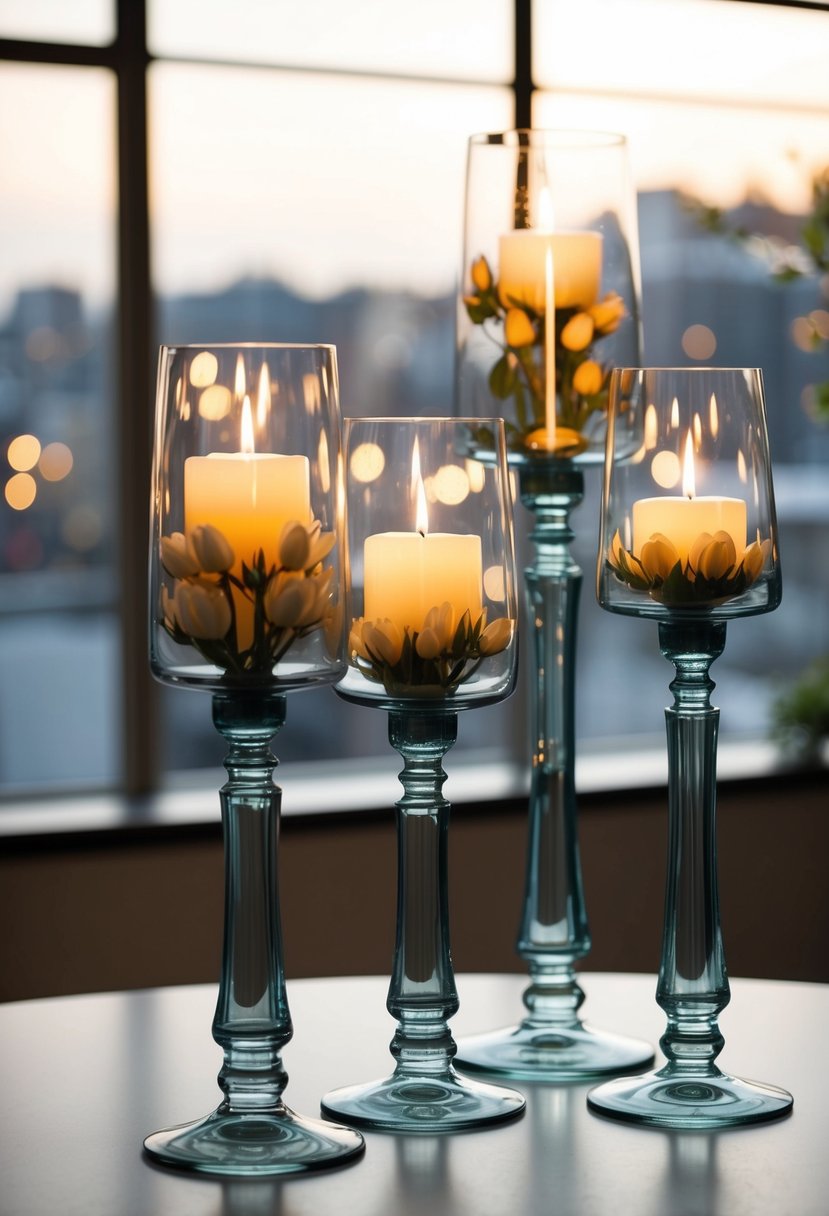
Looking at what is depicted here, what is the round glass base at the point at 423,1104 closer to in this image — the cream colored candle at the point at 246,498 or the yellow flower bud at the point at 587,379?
the cream colored candle at the point at 246,498

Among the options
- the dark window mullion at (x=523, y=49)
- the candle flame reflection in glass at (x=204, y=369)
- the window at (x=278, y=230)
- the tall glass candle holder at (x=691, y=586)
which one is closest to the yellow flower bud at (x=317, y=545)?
the candle flame reflection in glass at (x=204, y=369)

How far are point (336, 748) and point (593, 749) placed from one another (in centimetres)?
57

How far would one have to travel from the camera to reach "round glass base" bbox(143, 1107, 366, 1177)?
3.27 feet

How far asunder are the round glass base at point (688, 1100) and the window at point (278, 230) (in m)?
2.08

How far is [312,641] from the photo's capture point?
3.31ft

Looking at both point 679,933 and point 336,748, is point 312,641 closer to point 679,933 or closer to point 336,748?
point 679,933

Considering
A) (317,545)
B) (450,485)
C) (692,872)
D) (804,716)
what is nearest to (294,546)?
(317,545)

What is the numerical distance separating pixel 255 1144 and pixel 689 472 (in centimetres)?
49

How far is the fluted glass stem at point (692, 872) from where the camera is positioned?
3.64 feet

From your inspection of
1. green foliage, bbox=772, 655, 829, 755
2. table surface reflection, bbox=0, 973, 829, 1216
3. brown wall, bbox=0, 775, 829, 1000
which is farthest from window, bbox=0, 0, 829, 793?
table surface reflection, bbox=0, 973, 829, 1216

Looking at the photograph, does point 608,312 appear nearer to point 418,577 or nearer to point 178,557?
point 418,577

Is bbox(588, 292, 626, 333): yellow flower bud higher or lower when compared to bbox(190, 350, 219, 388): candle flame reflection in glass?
higher

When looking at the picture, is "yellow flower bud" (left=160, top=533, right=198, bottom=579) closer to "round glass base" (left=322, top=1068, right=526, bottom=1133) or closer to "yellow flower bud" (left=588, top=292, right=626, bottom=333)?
"round glass base" (left=322, top=1068, right=526, bottom=1133)

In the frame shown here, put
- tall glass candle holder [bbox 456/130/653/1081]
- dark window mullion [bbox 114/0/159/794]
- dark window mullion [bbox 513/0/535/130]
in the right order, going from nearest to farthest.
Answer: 1. tall glass candle holder [bbox 456/130/653/1081]
2. dark window mullion [bbox 114/0/159/794]
3. dark window mullion [bbox 513/0/535/130]
